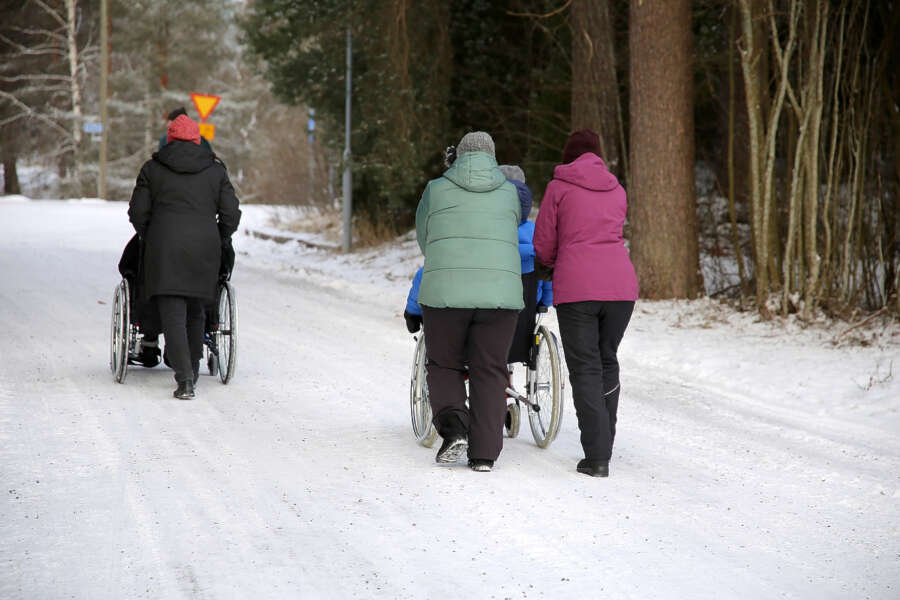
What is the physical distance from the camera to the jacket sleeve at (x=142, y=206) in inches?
314

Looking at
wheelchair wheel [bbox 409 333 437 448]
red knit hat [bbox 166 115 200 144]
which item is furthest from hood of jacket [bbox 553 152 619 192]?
red knit hat [bbox 166 115 200 144]

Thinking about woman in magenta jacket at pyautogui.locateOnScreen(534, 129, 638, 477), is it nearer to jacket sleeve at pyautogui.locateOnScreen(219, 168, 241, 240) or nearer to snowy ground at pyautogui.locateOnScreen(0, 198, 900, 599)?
snowy ground at pyautogui.locateOnScreen(0, 198, 900, 599)

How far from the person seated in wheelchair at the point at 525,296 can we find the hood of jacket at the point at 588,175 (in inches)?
13.3

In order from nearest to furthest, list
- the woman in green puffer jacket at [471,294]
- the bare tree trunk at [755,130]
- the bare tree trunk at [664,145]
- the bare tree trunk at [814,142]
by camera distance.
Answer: the woman in green puffer jacket at [471,294], the bare tree trunk at [814,142], the bare tree trunk at [755,130], the bare tree trunk at [664,145]

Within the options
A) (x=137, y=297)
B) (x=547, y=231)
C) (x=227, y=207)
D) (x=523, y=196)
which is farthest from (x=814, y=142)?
(x=137, y=297)

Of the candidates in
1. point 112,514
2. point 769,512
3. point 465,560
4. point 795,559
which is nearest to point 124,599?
point 112,514

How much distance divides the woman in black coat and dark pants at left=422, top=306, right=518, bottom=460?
262 cm

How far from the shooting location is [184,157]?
8.06 m

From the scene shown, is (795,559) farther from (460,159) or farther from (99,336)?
(99,336)

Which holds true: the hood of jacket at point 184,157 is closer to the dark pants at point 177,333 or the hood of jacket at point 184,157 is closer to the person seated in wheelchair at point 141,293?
the person seated in wheelchair at point 141,293

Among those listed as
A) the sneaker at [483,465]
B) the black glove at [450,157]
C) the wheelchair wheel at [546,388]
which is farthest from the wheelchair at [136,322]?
the sneaker at [483,465]

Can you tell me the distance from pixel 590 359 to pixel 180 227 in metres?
3.51

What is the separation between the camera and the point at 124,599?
13.3ft

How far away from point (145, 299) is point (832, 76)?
7928 millimetres
